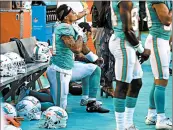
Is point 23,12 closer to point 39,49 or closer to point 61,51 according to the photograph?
point 39,49

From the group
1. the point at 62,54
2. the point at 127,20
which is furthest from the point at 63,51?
the point at 127,20

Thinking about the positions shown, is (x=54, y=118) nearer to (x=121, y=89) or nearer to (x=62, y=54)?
(x=62, y=54)

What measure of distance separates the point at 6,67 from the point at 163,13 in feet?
5.11

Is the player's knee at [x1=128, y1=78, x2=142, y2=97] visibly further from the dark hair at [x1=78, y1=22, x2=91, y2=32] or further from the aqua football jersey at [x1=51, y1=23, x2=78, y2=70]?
the dark hair at [x1=78, y1=22, x2=91, y2=32]

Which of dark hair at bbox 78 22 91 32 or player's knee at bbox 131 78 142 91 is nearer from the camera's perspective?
player's knee at bbox 131 78 142 91

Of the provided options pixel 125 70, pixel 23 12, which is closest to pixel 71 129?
pixel 125 70

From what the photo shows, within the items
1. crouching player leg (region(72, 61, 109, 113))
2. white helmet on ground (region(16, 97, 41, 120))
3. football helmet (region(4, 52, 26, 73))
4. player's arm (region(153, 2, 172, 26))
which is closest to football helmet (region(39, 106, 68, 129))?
white helmet on ground (region(16, 97, 41, 120))

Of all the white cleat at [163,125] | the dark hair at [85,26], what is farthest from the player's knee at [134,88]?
the dark hair at [85,26]

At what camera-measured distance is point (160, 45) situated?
425 centimetres

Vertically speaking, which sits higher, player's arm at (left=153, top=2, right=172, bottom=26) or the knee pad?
player's arm at (left=153, top=2, right=172, bottom=26)

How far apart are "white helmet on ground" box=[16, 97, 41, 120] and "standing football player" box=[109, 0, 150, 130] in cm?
110

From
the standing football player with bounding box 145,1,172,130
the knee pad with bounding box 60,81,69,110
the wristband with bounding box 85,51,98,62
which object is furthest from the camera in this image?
the wristband with bounding box 85,51,98,62

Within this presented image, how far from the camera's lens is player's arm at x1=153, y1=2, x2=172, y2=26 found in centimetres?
409

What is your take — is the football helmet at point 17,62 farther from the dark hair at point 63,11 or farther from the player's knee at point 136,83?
the player's knee at point 136,83
